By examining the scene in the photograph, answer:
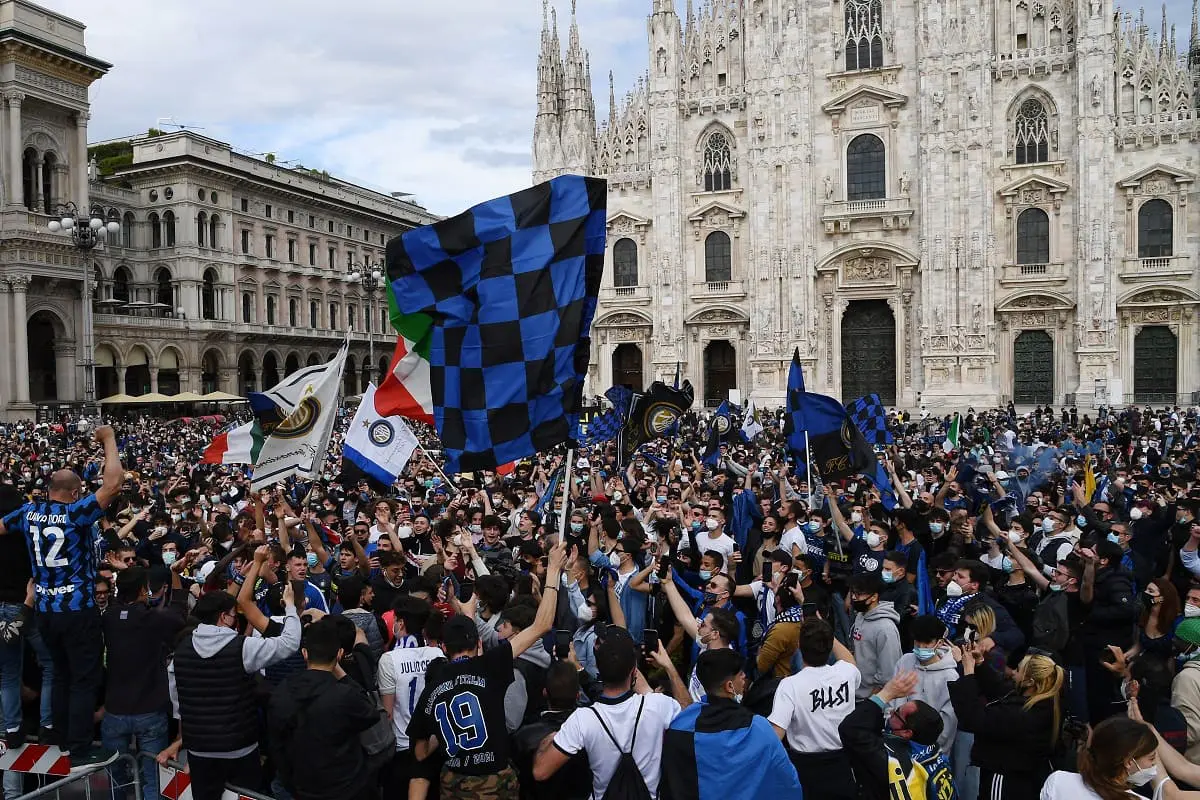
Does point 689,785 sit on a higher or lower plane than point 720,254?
lower

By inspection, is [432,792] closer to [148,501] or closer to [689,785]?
[689,785]

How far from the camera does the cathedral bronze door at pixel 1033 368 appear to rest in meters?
34.4

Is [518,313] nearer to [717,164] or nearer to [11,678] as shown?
[11,678]

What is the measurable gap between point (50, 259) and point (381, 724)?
135 ft

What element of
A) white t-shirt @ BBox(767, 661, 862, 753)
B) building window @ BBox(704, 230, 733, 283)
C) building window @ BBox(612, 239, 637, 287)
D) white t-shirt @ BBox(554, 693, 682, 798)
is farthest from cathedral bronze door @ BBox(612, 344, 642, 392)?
white t-shirt @ BBox(554, 693, 682, 798)

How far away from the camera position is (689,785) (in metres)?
3.91

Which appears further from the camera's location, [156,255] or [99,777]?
[156,255]

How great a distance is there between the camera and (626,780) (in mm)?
4047

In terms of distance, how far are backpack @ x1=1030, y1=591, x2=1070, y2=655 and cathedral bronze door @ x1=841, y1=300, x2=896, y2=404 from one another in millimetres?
31048

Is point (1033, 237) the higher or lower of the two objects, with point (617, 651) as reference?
higher

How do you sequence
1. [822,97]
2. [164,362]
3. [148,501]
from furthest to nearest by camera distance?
[164,362] → [822,97] → [148,501]

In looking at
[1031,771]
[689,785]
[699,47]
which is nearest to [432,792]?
[689,785]

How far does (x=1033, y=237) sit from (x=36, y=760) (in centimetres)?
3568

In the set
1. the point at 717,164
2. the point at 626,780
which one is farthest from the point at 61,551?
the point at 717,164
